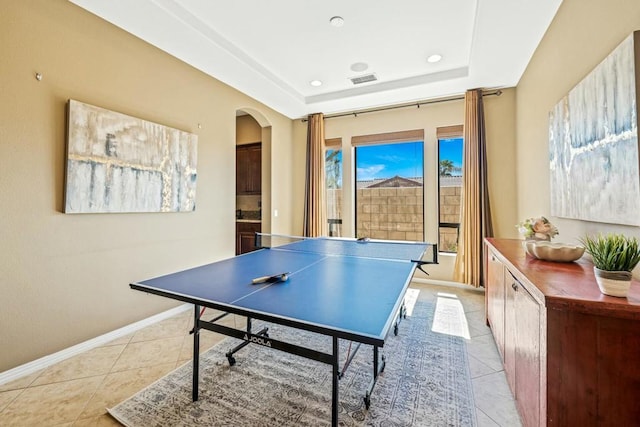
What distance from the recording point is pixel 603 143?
5.21 feet

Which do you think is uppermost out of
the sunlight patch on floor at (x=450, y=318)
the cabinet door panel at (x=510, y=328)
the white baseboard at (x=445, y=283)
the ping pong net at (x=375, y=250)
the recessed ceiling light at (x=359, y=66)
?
the recessed ceiling light at (x=359, y=66)

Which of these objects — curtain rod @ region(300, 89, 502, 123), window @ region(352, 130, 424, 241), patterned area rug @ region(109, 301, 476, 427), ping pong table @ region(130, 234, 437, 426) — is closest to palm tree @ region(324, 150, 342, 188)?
window @ region(352, 130, 424, 241)

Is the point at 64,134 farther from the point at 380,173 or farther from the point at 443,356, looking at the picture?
the point at 380,173

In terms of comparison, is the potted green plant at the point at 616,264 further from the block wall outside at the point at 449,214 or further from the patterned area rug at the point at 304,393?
the block wall outside at the point at 449,214

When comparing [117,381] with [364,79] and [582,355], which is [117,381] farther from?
[364,79]

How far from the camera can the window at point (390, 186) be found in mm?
4574

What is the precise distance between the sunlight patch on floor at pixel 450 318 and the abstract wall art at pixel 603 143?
4.72 feet

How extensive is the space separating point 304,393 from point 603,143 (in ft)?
7.86

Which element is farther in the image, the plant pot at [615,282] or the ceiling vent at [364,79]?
the ceiling vent at [364,79]

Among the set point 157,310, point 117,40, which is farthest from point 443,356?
point 117,40

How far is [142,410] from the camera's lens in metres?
1.69

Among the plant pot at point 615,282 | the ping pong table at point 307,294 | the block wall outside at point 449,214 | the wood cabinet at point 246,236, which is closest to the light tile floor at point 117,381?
the ping pong table at point 307,294

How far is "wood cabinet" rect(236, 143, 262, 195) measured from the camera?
199 inches

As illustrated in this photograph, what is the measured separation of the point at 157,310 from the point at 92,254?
36.8 inches
